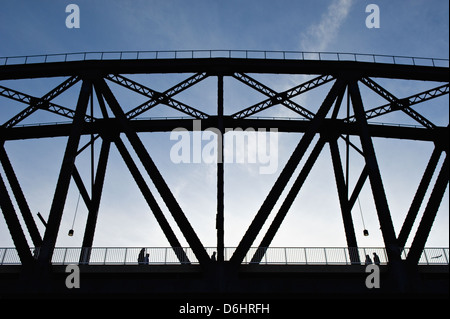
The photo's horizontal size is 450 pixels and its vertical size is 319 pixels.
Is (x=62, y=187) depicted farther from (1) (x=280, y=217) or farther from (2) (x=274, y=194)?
(1) (x=280, y=217)

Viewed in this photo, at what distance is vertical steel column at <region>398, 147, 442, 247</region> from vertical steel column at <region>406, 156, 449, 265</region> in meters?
0.70

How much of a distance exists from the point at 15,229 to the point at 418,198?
16086mm

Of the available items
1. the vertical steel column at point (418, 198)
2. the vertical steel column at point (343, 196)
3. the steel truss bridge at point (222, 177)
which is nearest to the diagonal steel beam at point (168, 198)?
the steel truss bridge at point (222, 177)

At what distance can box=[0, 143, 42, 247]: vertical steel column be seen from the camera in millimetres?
12938

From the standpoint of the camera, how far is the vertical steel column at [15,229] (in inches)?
425

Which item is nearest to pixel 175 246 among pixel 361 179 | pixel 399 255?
pixel 399 255

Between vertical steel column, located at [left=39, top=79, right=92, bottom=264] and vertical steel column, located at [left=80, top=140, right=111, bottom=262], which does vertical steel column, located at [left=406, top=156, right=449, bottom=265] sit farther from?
vertical steel column, located at [left=80, top=140, right=111, bottom=262]

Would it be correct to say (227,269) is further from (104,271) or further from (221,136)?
(221,136)

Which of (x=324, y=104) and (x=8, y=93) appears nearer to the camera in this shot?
(x=324, y=104)

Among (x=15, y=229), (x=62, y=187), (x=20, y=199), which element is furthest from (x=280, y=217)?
(x=20, y=199)

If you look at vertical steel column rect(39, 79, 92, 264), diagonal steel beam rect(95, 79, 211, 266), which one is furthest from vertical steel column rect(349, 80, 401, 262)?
vertical steel column rect(39, 79, 92, 264)

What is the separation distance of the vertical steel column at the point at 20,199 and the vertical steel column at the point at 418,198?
1462cm
